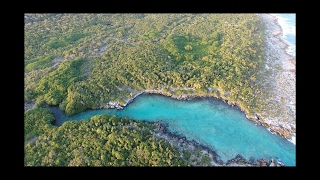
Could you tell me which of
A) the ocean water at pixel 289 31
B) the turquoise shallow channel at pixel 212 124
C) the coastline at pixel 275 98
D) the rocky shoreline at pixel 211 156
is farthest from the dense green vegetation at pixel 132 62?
the ocean water at pixel 289 31

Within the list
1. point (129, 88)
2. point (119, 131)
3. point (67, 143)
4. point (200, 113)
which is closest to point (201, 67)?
point (200, 113)

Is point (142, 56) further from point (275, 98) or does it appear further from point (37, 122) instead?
point (275, 98)

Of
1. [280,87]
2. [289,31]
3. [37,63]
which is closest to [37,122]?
[37,63]

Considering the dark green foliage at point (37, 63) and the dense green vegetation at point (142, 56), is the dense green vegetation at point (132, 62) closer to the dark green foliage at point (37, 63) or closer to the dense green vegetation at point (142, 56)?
the dark green foliage at point (37, 63)

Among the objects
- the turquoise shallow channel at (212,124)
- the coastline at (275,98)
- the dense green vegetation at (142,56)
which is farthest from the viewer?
the dense green vegetation at (142,56)

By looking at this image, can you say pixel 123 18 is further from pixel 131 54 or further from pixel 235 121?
pixel 235 121

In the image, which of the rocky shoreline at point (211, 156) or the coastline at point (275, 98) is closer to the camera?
the rocky shoreline at point (211, 156)
